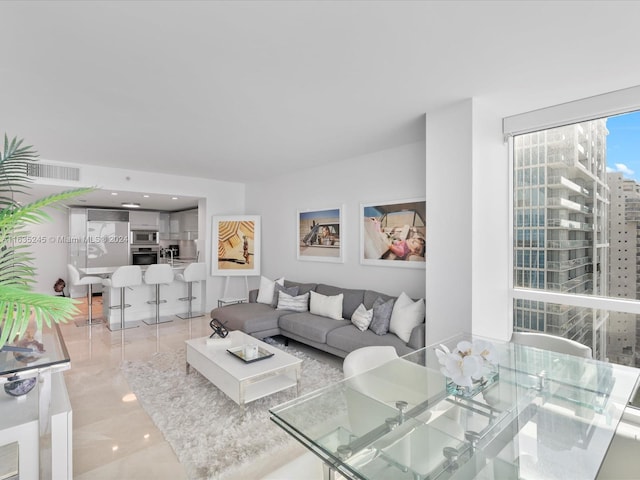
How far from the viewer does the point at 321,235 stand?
16.9 feet

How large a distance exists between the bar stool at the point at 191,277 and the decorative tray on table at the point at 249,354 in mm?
3195

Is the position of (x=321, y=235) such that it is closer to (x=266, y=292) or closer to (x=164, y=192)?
(x=266, y=292)

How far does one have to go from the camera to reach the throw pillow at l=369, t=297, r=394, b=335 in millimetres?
3590

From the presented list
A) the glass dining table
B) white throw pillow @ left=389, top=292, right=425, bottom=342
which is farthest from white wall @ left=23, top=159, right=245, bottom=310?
the glass dining table

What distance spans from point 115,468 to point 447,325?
2.68m

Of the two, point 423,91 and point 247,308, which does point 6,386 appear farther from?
point 423,91

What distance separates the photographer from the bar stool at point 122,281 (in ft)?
17.5

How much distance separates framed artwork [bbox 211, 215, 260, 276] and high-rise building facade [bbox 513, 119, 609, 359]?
4533mm

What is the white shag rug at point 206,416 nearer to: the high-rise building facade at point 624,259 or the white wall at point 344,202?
the white wall at point 344,202

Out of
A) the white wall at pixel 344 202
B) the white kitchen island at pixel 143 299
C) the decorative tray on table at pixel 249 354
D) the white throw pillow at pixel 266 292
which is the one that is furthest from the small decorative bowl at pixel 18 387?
the white kitchen island at pixel 143 299

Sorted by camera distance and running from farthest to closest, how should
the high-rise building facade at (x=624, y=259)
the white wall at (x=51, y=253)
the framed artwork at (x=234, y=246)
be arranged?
the white wall at (x=51, y=253), the framed artwork at (x=234, y=246), the high-rise building facade at (x=624, y=259)

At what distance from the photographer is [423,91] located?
2.59 meters

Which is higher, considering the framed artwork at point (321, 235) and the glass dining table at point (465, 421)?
the framed artwork at point (321, 235)

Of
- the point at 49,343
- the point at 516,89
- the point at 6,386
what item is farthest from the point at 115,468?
the point at 516,89
